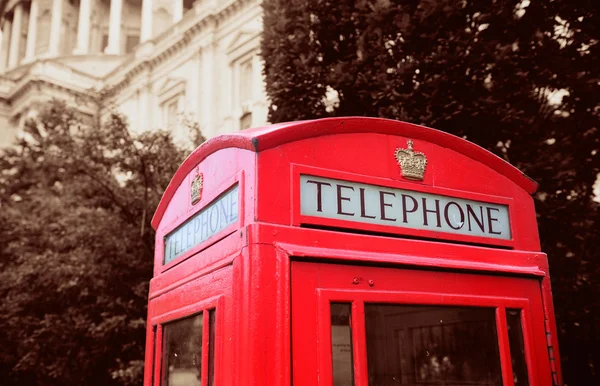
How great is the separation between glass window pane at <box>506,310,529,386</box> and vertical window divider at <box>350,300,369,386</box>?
790 millimetres

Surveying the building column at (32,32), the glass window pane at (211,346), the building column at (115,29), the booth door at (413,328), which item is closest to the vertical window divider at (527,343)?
the booth door at (413,328)

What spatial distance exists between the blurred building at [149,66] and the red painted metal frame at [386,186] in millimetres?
10966

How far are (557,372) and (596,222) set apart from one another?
13.7 feet

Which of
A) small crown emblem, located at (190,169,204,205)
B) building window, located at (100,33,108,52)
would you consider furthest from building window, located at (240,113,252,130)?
building window, located at (100,33,108,52)

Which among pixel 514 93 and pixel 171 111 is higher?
pixel 171 111

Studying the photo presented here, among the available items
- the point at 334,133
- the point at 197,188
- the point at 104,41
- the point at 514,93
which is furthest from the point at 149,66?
the point at 334,133

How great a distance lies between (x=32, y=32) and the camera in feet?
138

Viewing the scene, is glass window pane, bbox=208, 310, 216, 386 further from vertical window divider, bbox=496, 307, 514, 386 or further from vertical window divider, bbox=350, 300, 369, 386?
vertical window divider, bbox=496, 307, 514, 386

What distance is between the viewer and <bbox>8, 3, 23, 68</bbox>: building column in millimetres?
43688

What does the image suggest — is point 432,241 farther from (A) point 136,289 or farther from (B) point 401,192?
(A) point 136,289

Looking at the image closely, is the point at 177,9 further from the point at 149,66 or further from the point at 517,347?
the point at 517,347

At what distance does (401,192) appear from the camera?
2654 mm

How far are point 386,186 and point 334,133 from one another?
33cm

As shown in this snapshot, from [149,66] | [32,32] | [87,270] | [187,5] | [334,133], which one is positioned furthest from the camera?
[32,32]
